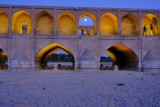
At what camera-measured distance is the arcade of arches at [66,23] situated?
16531 mm

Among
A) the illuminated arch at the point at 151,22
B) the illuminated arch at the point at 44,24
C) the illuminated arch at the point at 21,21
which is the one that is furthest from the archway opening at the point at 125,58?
the illuminated arch at the point at 21,21

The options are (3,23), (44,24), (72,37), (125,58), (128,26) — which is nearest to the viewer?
(72,37)

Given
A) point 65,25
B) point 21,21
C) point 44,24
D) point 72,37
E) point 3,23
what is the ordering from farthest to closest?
point 65,25 → point 44,24 → point 21,21 → point 3,23 → point 72,37

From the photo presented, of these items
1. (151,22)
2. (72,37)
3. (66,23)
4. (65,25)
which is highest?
(151,22)

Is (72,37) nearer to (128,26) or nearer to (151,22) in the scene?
(128,26)

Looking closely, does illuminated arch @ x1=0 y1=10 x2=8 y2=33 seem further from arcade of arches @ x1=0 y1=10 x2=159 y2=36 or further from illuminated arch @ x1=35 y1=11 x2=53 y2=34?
illuminated arch @ x1=35 y1=11 x2=53 y2=34

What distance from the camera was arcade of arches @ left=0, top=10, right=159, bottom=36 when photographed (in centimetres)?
1653

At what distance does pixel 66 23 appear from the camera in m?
17.3

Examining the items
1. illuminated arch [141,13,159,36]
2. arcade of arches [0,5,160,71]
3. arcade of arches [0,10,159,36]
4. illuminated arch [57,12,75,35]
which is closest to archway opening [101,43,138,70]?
arcade of arches [0,5,160,71]

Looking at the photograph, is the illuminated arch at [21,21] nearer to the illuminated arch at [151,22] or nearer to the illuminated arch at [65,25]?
the illuminated arch at [65,25]

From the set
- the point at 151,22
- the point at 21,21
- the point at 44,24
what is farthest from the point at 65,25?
the point at 151,22

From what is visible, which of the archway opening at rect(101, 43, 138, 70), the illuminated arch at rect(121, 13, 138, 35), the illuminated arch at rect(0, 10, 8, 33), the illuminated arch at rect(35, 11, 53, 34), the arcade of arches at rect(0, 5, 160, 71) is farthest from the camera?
the illuminated arch at rect(121, 13, 138, 35)

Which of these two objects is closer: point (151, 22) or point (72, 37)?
point (72, 37)

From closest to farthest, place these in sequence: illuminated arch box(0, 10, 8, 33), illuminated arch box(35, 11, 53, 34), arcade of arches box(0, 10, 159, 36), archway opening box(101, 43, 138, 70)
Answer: archway opening box(101, 43, 138, 70), arcade of arches box(0, 10, 159, 36), illuminated arch box(0, 10, 8, 33), illuminated arch box(35, 11, 53, 34)
